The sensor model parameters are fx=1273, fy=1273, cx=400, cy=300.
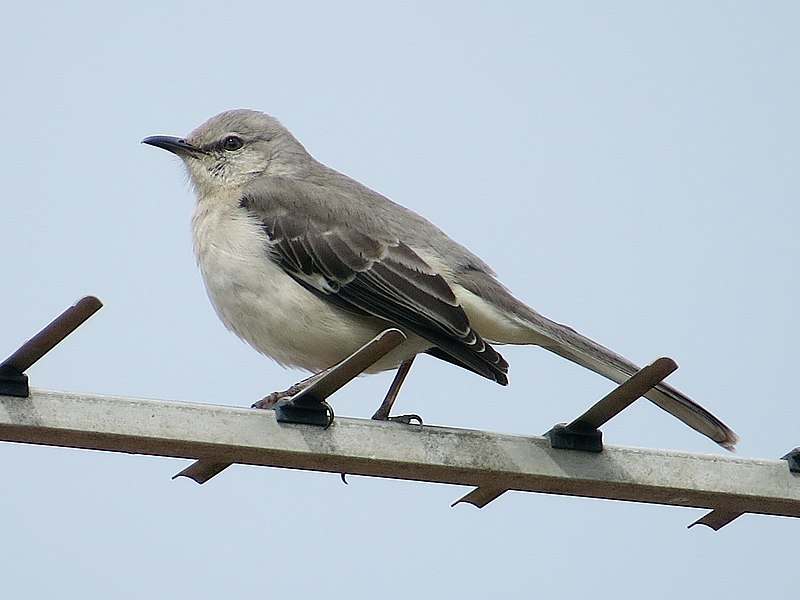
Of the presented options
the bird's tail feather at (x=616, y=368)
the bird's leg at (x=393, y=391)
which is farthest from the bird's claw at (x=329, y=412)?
the bird's leg at (x=393, y=391)

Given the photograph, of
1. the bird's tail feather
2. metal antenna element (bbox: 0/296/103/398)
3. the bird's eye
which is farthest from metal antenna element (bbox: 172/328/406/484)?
the bird's eye

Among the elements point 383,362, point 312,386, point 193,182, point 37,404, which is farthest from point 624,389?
point 193,182

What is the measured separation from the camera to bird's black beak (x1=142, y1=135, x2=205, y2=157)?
24.5ft

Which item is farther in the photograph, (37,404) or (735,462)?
(735,462)

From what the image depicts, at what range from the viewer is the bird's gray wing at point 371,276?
5801 millimetres

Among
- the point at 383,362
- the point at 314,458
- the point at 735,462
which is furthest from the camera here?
the point at 383,362

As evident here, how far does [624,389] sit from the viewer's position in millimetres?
3846

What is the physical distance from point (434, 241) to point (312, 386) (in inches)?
119

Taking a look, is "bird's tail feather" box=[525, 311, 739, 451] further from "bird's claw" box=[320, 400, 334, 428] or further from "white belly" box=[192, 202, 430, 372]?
"bird's claw" box=[320, 400, 334, 428]

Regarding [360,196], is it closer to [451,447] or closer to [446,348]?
[446,348]

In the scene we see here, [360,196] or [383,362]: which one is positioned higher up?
[360,196]

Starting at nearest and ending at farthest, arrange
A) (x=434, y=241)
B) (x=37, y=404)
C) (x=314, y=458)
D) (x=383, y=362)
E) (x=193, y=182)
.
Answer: (x=37, y=404), (x=314, y=458), (x=383, y=362), (x=434, y=241), (x=193, y=182)

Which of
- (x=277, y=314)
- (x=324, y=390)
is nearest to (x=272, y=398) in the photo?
(x=277, y=314)

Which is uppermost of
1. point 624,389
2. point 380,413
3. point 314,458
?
point 624,389
